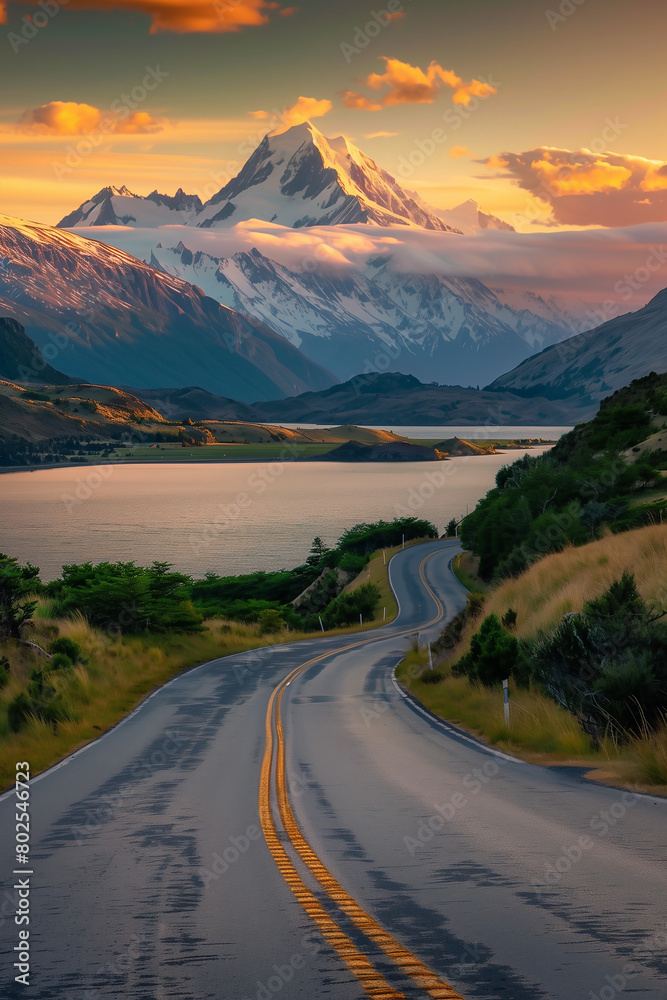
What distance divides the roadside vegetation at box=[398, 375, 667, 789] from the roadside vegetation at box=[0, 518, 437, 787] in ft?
27.8

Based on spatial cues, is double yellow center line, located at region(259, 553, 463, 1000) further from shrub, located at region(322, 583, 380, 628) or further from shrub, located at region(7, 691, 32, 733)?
shrub, located at region(322, 583, 380, 628)

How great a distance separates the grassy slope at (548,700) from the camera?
12523mm

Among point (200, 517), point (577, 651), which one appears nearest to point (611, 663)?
point (577, 651)

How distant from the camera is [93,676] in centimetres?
2377

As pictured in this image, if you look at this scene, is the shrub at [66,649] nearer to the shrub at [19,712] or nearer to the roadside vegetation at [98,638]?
the roadside vegetation at [98,638]

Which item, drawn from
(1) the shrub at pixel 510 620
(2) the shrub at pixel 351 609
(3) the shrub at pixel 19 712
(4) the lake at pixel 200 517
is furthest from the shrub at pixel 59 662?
(4) the lake at pixel 200 517

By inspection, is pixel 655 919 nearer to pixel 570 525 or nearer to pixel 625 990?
pixel 625 990

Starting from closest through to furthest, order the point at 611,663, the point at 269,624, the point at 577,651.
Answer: the point at 611,663
the point at 577,651
the point at 269,624

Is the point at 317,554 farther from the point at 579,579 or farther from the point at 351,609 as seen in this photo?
the point at 579,579

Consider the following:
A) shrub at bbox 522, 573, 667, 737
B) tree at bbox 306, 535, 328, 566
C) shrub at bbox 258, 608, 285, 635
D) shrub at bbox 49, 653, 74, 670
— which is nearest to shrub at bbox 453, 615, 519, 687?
shrub at bbox 522, 573, 667, 737

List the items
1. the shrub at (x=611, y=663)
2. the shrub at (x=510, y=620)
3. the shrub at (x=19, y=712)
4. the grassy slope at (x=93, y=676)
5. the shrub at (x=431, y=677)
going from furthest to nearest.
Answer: the shrub at (x=431, y=677)
the shrub at (x=510, y=620)
the shrub at (x=19, y=712)
the grassy slope at (x=93, y=676)
the shrub at (x=611, y=663)

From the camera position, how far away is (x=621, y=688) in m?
13.2

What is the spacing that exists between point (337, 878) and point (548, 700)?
9.87m

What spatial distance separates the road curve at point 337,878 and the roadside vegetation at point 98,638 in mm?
2279
